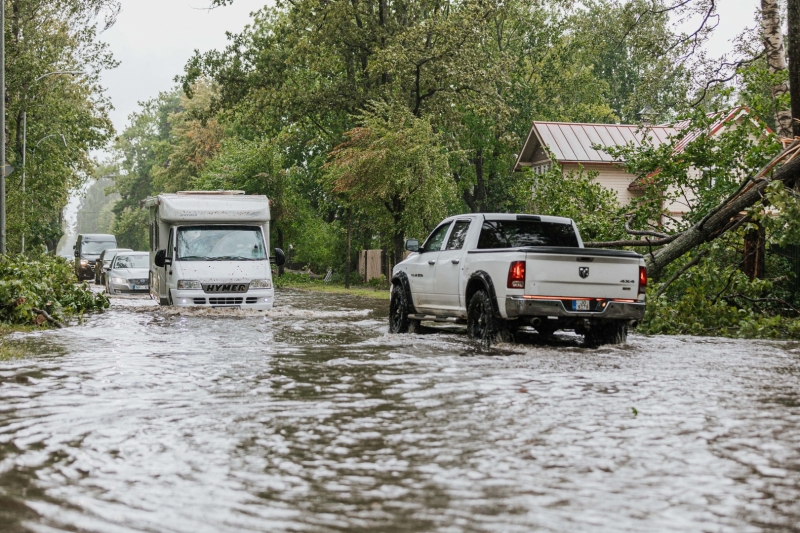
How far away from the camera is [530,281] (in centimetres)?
1311

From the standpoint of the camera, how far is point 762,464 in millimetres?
6234

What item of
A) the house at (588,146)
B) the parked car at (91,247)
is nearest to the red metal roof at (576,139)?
the house at (588,146)

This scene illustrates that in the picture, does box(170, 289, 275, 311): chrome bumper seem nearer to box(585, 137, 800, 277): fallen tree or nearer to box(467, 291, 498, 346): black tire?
box(585, 137, 800, 277): fallen tree

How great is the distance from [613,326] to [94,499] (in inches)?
383

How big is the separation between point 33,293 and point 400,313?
6431mm

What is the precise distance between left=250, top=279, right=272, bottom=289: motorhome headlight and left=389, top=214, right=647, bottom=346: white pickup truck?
6.20 m

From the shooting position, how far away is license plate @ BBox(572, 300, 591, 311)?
43.7ft

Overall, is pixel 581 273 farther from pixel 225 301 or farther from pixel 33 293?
pixel 33 293

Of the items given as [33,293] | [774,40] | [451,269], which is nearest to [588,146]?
[774,40]

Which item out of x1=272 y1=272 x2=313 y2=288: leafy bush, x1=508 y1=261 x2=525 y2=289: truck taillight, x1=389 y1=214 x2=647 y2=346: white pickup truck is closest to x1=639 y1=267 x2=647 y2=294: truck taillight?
x1=389 y1=214 x2=647 y2=346: white pickup truck

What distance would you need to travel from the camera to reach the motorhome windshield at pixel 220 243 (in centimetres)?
2141

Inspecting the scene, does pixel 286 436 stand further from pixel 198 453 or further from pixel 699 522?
pixel 699 522

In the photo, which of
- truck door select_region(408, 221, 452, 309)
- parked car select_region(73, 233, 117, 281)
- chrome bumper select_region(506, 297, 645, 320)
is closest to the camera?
chrome bumper select_region(506, 297, 645, 320)

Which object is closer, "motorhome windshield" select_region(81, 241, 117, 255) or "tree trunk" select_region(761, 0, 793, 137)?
"tree trunk" select_region(761, 0, 793, 137)
